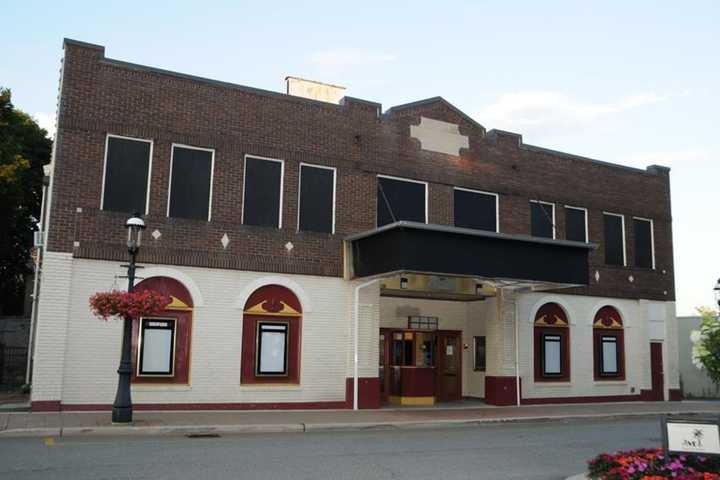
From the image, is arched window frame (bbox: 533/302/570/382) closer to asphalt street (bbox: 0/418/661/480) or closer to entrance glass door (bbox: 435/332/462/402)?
entrance glass door (bbox: 435/332/462/402)

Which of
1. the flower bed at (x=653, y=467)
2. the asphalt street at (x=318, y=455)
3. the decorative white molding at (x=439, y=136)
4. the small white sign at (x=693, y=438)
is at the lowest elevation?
the asphalt street at (x=318, y=455)

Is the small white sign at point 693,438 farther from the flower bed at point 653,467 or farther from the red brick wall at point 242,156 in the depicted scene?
the red brick wall at point 242,156

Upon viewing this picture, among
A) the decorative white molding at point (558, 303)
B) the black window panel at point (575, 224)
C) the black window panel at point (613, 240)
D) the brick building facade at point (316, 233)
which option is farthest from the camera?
the black window panel at point (613, 240)

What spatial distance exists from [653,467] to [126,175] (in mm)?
13552

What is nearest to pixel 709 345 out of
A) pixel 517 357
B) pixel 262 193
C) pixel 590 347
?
pixel 262 193

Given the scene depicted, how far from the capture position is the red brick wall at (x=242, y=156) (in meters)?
17.3

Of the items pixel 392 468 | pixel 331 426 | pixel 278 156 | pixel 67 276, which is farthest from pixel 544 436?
pixel 67 276

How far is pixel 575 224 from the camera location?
82.9 feet

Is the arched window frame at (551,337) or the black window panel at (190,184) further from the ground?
the black window panel at (190,184)

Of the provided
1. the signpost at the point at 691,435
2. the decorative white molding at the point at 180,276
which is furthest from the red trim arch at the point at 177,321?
the signpost at the point at 691,435

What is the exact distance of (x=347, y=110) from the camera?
2094 cm

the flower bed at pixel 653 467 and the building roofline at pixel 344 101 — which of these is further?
the building roofline at pixel 344 101

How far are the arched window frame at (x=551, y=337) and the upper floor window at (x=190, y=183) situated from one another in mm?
11523

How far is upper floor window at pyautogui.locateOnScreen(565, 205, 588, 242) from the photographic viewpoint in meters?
25.0
